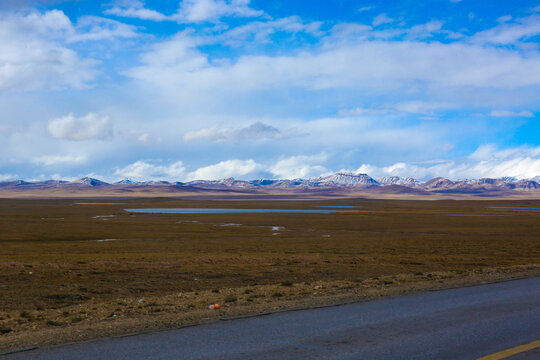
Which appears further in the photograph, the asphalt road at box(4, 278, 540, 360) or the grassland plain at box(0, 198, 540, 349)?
the grassland plain at box(0, 198, 540, 349)

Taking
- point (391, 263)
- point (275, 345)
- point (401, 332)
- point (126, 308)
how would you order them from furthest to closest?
1. point (391, 263)
2. point (126, 308)
3. point (401, 332)
4. point (275, 345)

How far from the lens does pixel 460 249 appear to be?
33406mm

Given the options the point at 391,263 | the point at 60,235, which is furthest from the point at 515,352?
the point at 60,235

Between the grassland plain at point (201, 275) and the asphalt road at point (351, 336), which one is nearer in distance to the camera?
the asphalt road at point (351, 336)

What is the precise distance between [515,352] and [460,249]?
26752 mm

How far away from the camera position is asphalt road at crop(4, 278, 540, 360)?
322 inches

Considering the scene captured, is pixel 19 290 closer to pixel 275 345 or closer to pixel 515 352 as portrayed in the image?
pixel 275 345

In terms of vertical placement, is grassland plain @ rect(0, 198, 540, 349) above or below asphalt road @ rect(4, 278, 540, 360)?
below

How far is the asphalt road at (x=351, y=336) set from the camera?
322 inches

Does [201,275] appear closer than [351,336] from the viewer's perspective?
No

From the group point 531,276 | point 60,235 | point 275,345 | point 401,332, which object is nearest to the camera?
point 275,345

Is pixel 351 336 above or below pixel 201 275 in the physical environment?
above

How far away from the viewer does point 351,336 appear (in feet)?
30.6

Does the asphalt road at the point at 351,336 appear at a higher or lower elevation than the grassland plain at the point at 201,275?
higher
